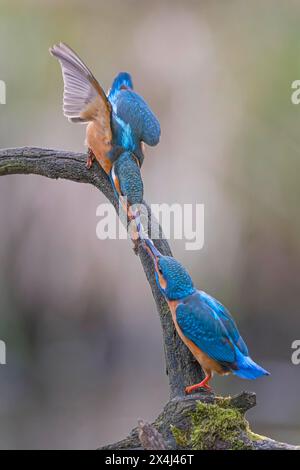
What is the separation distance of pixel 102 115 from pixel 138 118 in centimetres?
16

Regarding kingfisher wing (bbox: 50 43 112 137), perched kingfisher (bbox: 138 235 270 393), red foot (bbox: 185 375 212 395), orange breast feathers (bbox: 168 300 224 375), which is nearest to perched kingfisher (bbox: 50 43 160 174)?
kingfisher wing (bbox: 50 43 112 137)

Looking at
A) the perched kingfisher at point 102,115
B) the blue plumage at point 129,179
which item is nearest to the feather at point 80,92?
the perched kingfisher at point 102,115

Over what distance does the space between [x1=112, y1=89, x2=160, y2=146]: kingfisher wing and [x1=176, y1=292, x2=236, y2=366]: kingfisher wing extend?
940mm

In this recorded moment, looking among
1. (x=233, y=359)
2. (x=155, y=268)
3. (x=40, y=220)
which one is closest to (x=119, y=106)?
(x=155, y=268)

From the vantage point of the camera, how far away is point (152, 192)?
8.24m

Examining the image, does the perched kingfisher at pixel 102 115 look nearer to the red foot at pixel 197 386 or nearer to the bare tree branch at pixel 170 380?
the bare tree branch at pixel 170 380

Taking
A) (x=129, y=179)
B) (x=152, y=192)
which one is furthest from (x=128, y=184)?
(x=152, y=192)

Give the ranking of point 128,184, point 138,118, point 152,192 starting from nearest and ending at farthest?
point 128,184 < point 138,118 < point 152,192

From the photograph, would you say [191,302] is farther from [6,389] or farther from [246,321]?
[246,321]

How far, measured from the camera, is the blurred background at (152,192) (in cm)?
820

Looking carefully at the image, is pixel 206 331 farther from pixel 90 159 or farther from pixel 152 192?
pixel 152 192

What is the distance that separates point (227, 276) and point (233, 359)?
5349 mm

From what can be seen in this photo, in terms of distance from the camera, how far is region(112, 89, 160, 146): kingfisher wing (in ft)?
13.0

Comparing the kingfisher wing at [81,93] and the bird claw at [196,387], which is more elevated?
the kingfisher wing at [81,93]
